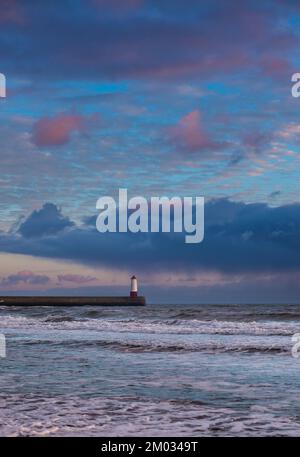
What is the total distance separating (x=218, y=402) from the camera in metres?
9.14

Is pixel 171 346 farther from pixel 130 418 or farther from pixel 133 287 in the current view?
pixel 133 287

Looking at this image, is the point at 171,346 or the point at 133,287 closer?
the point at 171,346

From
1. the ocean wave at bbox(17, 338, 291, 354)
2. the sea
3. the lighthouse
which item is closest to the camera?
the sea

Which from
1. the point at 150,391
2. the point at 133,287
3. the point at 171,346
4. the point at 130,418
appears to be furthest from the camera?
the point at 133,287

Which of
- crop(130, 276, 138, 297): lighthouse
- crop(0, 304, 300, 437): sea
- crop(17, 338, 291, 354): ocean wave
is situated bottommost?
crop(17, 338, 291, 354): ocean wave

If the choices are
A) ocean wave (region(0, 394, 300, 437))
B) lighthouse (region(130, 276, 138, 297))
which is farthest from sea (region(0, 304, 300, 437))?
lighthouse (region(130, 276, 138, 297))

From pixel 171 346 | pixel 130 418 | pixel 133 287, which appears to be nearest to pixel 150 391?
pixel 130 418

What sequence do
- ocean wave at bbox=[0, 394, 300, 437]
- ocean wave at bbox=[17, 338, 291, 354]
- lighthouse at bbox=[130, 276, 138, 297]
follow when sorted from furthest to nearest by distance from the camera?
lighthouse at bbox=[130, 276, 138, 297] → ocean wave at bbox=[17, 338, 291, 354] → ocean wave at bbox=[0, 394, 300, 437]

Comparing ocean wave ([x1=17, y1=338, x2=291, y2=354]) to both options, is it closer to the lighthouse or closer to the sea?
the sea

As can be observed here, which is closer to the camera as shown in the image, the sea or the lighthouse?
the sea

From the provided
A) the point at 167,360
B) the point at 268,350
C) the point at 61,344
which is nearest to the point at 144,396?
the point at 167,360

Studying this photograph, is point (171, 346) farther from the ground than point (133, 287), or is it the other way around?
point (133, 287)

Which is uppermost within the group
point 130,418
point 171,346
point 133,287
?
point 133,287
